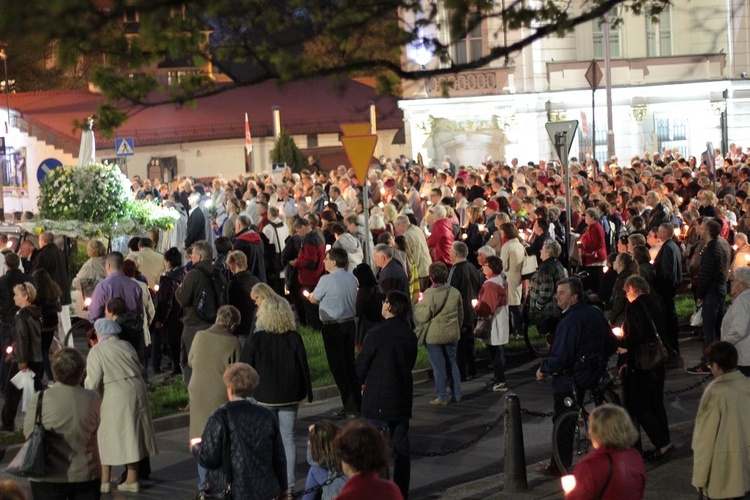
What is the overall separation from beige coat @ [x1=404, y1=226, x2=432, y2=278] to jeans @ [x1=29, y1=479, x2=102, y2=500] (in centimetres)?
954

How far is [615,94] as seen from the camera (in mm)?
44750

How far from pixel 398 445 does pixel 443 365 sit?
4116 millimetres

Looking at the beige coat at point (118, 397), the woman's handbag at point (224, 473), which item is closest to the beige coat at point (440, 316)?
the beige coat at point (118, 397)

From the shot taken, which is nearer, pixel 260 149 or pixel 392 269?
pixel 392 269

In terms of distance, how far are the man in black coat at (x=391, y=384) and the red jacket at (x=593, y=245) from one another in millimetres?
9168

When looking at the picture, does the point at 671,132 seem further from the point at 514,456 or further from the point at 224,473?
the point at 224,473

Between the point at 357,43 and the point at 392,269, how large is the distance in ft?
22.0

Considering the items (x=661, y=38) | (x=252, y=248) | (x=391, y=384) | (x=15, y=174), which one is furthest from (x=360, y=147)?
(x=15, y=174)

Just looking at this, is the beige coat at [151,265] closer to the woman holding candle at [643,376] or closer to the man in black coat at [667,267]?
the man in black coat at [667,267]

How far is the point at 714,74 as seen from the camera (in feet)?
149

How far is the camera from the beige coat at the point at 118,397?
11.3m

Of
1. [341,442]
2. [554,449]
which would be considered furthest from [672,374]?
[341,442]

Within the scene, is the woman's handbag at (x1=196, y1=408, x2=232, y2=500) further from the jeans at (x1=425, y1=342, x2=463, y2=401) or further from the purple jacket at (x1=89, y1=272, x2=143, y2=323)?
the jeans at (x1=425, y1=342, x2=463, y2=401)

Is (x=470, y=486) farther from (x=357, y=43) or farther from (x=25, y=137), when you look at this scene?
(x=25, y=137)
